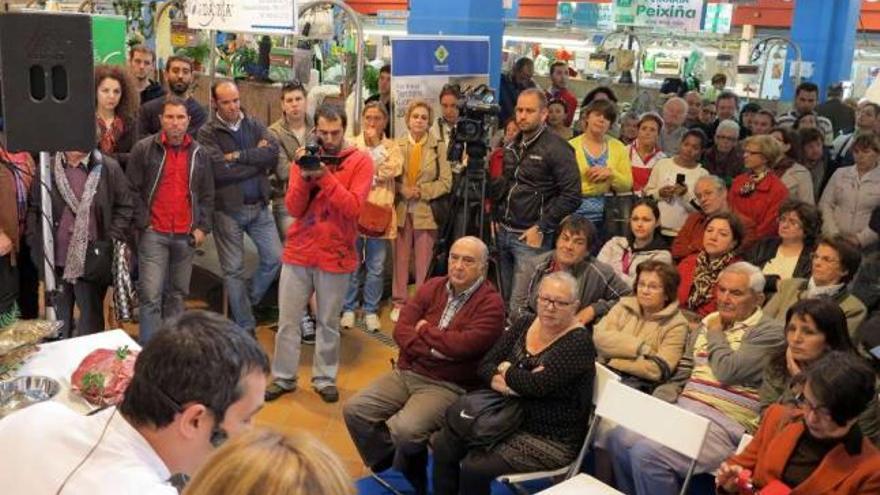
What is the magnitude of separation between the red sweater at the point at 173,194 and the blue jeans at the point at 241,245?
388mm

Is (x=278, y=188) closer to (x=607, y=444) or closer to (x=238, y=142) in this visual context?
(x=238, y=142)

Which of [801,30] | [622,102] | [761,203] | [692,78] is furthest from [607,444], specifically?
[801,30]

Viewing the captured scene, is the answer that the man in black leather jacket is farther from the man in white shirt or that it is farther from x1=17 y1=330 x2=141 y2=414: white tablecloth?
the man in white shirt

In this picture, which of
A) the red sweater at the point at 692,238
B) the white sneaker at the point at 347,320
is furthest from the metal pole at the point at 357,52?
the red sweater at the point at 692,238

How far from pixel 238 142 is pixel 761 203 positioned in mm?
2883

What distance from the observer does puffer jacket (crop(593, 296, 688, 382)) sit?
361 cm

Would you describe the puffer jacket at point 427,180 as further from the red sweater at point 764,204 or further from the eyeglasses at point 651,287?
the eyeglasses at point 651,287

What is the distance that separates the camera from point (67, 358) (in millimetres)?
3012

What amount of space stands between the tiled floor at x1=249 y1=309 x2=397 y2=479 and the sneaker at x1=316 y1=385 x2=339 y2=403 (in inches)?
1.0

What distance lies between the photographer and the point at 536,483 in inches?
146

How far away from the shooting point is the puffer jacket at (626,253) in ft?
14.7

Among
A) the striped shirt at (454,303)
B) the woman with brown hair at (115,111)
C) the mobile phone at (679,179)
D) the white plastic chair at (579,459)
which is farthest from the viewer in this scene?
the mobile phone at (679,179)

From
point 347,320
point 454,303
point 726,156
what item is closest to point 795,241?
point 454,303

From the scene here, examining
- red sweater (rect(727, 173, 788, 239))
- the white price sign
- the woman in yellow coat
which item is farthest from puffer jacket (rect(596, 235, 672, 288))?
the white price sign
